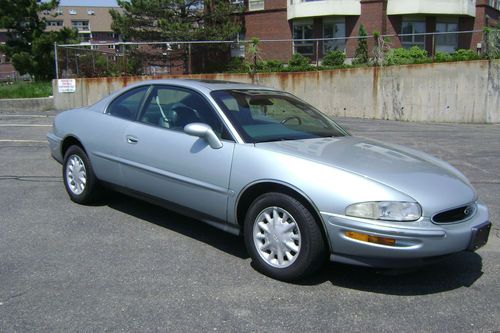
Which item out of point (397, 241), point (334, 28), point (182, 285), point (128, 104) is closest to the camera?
point (397, 241)

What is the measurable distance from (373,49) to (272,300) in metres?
15.4

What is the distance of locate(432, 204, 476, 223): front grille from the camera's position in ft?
11.8

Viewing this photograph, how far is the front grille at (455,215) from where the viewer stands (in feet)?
11.8

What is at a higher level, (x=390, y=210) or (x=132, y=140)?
(x=132, y=140)

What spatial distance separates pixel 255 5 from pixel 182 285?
101 ft

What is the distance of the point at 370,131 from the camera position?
43.5ft

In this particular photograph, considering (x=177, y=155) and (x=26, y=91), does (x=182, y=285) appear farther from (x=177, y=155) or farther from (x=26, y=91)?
(x=26, y=91)

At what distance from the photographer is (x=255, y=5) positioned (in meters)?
32.8

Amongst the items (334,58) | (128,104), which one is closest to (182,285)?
(128,104)

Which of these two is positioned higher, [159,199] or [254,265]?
[159,199]

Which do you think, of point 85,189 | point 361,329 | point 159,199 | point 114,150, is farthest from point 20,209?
point 361,329

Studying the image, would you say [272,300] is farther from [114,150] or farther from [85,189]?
[85,189]

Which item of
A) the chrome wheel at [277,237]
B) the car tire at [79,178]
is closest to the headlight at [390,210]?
the chrome wheel at [277,237]

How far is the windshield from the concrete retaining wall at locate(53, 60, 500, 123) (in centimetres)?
1231
